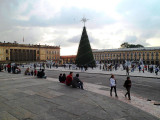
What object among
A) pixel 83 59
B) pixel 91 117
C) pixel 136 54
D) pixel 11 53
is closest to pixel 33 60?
pixel 11 53

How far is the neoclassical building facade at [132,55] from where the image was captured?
257 feet

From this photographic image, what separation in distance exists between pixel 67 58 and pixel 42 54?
25.3 meters

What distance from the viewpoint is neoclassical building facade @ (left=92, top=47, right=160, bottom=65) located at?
78.3m

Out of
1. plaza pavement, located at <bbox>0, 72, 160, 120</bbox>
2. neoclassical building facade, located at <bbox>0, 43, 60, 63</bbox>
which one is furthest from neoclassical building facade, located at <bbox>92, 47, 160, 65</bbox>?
plaza pavement, located at <bbox>0, 72, 160, 120</bbox>

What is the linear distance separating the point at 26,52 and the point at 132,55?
64.1 m

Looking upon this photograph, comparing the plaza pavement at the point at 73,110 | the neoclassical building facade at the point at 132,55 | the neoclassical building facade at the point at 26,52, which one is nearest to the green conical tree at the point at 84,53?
the plaza pavement at the point at 73,110

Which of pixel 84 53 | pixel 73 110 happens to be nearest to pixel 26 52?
pixel 84 53

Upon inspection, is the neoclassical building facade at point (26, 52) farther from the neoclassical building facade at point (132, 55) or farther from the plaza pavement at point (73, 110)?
the plaza pavement at point (73, 110)

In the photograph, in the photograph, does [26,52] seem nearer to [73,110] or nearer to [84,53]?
[84,53]

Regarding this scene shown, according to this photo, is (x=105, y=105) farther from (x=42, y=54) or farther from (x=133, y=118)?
(x=42, y=54)

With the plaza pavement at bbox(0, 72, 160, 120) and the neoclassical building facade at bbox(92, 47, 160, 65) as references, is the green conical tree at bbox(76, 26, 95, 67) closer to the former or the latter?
the plaza pavement at bbox(0, 72, 160, 120)

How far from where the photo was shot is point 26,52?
256ft

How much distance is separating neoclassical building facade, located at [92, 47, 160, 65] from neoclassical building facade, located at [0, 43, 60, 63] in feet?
103

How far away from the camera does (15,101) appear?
6699 mm
